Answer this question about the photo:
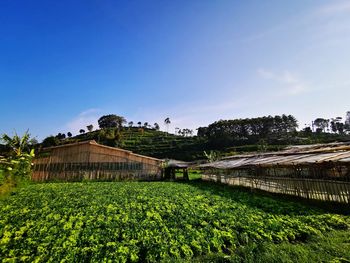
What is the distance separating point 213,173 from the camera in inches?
1011

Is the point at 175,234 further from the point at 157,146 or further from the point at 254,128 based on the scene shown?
the point at 254,128

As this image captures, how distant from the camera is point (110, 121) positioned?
96.2 metres

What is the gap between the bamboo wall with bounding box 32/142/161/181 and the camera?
23.8m

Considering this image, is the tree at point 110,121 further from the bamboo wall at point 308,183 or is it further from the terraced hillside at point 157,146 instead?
the bamboo wall at point 308,183

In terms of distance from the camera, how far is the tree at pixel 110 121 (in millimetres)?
95688

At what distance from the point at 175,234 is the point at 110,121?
308 ft

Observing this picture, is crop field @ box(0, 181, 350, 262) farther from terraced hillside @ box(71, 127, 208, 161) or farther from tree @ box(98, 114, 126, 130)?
tree @ box(98, 114, 126, 130)

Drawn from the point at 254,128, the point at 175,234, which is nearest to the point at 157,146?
the point at 254,128

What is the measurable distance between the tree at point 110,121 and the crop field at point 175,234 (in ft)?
293

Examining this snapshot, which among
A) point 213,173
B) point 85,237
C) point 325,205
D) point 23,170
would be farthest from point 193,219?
point 213,173

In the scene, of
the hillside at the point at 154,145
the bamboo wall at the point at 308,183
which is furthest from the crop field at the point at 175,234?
the hillside at the point at 154,145

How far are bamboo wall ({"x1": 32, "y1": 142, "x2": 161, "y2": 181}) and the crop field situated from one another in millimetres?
16155

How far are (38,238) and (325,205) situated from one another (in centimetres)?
1012

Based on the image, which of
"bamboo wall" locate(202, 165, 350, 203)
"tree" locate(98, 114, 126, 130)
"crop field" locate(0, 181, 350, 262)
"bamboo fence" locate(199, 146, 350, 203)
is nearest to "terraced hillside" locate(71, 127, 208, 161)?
"tree" locate(98, 114, 126, 130)
